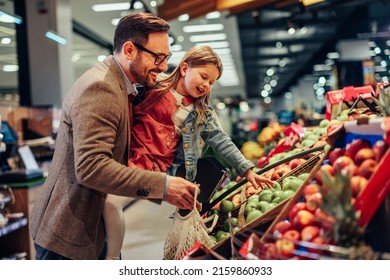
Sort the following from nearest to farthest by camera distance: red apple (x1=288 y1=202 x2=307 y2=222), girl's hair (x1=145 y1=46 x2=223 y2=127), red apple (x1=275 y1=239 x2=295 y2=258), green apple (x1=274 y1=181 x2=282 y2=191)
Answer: red apple (x1=275 y1=239 x2=295 y2=258) < red apple (x1=288 y1=202 x2=307 y2=222) < girl's hair (x1=145 y1=46 x2=223 y2=127) < green apple (x1=274 y1=181 x2=282 y2=191)

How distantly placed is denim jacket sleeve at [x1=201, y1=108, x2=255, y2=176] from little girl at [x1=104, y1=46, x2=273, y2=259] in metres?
0.05

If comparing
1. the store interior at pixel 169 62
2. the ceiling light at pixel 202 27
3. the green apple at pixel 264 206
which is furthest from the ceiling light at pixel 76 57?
the green apple at pixel 264 206

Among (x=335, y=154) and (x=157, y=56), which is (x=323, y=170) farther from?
(x=157, y=56)

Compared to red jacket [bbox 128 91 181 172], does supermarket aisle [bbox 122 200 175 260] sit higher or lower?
lower

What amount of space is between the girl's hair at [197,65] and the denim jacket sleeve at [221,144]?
7cm

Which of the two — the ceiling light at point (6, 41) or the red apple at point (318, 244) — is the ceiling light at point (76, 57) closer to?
the ceiling light at point (6, 41)

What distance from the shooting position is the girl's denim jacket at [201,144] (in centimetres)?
201

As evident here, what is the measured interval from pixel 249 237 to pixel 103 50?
14.2 metres

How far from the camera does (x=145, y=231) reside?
23.4 ft

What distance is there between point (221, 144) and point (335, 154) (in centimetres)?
62

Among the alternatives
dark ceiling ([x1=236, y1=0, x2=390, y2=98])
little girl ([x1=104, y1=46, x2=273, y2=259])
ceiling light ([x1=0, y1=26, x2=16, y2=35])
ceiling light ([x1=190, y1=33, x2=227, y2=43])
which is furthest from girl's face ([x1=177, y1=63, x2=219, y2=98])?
ceiling light ([x1=190, y1=33, x2=227, y2=43])

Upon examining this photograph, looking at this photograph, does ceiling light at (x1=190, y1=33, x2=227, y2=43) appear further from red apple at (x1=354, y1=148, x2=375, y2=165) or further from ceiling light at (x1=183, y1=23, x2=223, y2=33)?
red apple at (x1=354, y1=148, x2=375, y2=165)

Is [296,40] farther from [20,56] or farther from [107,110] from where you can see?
[107,110]

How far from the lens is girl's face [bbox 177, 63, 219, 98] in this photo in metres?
1.95
